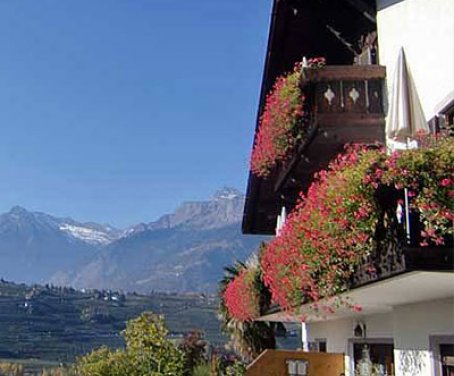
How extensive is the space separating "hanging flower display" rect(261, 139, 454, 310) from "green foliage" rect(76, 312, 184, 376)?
40.4ft

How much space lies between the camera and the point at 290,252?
7.87 m

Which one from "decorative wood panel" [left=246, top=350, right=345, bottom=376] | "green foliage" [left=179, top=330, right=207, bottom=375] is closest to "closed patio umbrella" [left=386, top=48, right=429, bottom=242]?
"decorative wood panel" [left=246, top=350, right=345, bottom=376]

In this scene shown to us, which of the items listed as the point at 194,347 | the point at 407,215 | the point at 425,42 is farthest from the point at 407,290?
the point at 194,347

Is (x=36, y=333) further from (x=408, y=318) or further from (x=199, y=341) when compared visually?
(x=408, y=318)

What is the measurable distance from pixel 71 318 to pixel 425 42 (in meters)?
51.0

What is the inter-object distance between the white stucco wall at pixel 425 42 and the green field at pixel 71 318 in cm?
2413

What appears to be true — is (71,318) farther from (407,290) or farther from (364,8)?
(407,290)

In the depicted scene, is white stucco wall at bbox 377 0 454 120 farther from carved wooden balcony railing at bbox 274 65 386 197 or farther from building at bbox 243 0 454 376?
carved wooden balcony railing at bbox 274 65 386 197

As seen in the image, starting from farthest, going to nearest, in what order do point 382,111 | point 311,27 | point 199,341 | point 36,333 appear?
point 36,333, point 199,341, point 311,27, point 382,111

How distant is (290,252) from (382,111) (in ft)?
10.1

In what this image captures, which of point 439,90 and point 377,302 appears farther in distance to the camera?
point 377,302

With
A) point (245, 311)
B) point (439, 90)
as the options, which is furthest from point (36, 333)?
point (439, 90)

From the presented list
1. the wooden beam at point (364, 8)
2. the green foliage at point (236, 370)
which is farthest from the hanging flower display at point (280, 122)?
the green foliage at point (236, 370)

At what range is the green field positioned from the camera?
43.6 m
